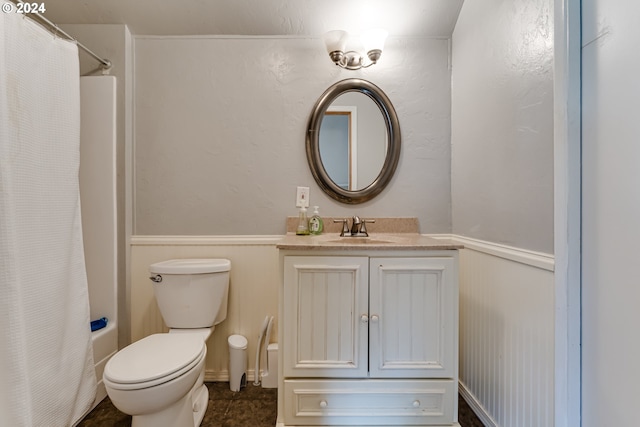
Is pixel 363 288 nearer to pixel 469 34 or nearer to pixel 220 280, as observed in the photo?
pixel 220 280

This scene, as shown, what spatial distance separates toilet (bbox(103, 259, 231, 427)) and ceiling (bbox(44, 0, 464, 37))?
1.40m

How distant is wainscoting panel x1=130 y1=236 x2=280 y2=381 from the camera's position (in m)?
1.71

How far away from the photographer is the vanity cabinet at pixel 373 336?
1.20 meters

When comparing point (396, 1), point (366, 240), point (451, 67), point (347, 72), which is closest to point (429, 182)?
point (366, 240)

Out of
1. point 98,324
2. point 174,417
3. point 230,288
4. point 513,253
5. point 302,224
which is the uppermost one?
point 302,224

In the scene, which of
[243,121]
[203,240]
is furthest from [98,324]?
[243,121]

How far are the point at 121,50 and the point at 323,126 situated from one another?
4.15 ft

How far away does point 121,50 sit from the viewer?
1634 mm

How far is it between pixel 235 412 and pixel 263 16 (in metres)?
2.18

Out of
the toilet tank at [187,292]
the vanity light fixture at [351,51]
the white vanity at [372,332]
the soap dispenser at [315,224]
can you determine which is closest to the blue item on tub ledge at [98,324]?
the toilet tank at [187,292]

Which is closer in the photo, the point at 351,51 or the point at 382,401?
the point at 382,401

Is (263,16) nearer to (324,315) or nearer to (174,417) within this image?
(324,315)

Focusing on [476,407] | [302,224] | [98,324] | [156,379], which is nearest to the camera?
[156,379]

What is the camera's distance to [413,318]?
1.21m
